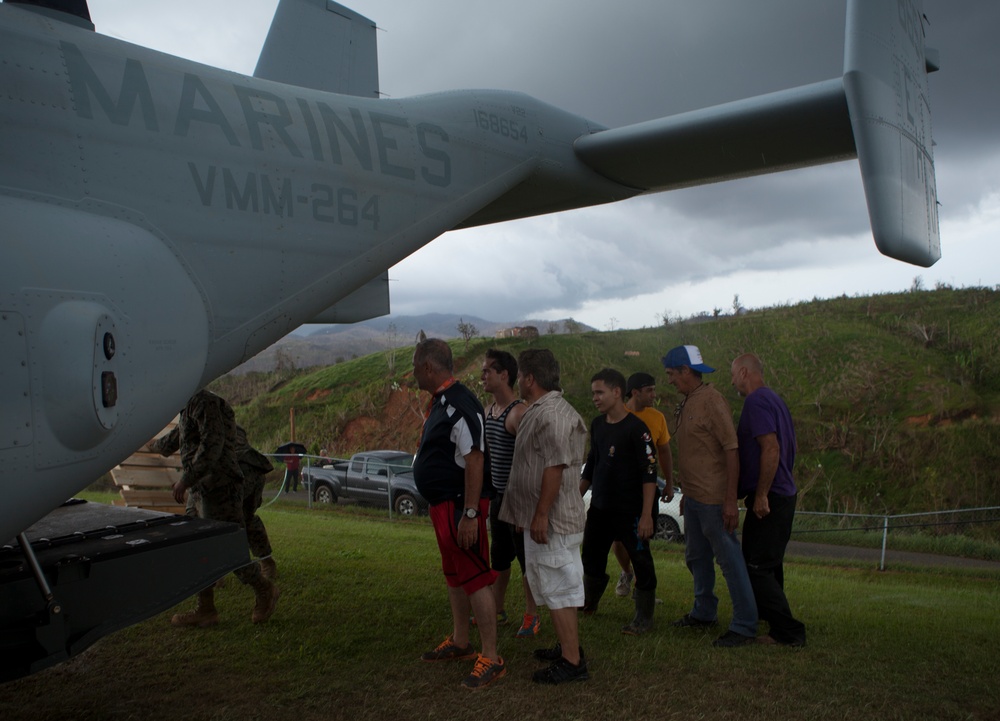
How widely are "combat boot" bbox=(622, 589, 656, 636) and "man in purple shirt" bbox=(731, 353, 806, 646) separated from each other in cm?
67

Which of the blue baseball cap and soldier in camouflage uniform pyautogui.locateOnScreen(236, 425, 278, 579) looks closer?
the blue baseball cap

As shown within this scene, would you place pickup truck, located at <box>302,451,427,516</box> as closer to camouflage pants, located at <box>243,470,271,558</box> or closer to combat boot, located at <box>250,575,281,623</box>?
camouflage pants, located at <box>243,470,271,558</box>

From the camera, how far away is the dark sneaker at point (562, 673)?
3.87 meters

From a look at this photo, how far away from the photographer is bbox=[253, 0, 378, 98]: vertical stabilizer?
613 cm

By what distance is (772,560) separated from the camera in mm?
4586

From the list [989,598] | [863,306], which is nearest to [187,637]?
[989,598]

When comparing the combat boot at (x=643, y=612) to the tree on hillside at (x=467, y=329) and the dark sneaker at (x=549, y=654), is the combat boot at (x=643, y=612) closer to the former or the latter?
the dark sneaker at (x=549, y=654)

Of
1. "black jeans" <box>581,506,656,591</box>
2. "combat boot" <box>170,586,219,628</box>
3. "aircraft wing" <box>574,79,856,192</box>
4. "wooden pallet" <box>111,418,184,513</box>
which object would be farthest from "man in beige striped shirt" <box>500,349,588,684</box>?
"wooden pallet" <box>111,418,184,513</box>

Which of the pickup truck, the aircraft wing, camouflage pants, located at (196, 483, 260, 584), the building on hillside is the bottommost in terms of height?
the pickup truck

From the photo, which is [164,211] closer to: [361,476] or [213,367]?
[213,367]

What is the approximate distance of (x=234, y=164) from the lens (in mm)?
3848

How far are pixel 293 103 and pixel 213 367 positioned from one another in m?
1.65

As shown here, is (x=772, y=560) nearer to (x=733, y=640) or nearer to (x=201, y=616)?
(x=733, y=640)

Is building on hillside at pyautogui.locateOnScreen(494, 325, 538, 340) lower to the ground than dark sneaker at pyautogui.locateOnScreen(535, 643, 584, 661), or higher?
higher
